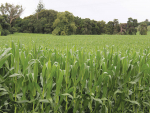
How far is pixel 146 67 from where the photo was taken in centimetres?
326

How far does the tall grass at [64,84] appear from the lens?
2592 millimetres

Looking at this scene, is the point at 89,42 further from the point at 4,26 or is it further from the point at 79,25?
the point at 79,25

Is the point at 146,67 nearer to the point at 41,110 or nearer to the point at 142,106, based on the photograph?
the point at 142,106

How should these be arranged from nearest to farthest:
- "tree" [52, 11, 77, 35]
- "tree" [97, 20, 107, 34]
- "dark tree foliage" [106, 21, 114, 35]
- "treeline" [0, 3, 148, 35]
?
1. "tree" [52, 11, 77, 35]
2. "treeline" [0, 3, 148, 35]
3. "dark tree foliage" [106, 21, 114, 35]
4. "tree" [97, 20, 107, 34]

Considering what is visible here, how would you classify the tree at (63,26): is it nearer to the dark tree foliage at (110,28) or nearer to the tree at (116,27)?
the dark tree foliage at (110,28)

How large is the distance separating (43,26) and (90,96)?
7161 centimetres

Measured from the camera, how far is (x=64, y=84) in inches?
114

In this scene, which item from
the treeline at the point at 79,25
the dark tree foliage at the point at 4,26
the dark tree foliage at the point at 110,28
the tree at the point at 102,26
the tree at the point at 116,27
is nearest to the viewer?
the dark tree foliage at the point at 4,26

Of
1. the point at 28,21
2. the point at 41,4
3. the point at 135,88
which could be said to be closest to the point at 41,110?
the point at 135,88

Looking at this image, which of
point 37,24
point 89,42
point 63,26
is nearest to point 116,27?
point 63,26

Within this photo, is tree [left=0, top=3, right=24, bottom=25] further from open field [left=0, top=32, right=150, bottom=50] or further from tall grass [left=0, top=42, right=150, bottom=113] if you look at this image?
tall grass [left=0, top=42, right=150, bottom=113]

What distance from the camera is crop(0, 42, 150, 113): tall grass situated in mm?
2592

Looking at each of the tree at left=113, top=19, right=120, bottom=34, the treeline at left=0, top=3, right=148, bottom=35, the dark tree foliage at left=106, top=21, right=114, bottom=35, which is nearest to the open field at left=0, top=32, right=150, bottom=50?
the treeline at left=0, top=3, right=148, bottom=35

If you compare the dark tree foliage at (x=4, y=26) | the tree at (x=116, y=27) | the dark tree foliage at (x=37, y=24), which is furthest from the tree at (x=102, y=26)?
the dark tree foliage at (x=4, y=26)
